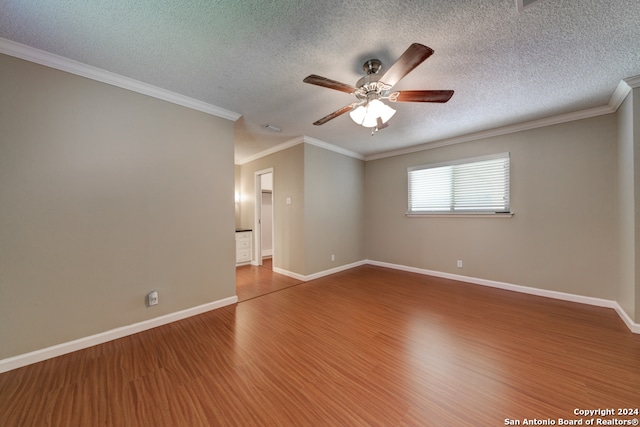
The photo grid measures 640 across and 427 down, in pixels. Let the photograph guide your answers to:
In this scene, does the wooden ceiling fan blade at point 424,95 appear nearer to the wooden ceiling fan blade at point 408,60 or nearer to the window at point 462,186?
the wooden ceiling fan blade at point 408,60

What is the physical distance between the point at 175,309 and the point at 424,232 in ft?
13.8

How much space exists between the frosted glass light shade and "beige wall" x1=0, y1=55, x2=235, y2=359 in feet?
6.29

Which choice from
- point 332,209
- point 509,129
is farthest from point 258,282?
point 509,129

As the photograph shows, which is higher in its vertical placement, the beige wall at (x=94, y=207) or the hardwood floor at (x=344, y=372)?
the beige wall at (x=94, y=207)

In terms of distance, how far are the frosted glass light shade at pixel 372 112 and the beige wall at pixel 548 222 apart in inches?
106

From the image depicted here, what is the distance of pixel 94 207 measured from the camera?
208 cm

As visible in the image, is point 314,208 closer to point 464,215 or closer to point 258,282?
point 258,282

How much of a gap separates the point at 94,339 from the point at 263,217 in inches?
166

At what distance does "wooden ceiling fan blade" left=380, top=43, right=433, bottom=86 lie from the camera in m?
1.36

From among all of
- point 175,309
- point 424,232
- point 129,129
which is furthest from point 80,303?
point 424,232

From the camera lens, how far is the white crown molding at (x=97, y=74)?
1762mm

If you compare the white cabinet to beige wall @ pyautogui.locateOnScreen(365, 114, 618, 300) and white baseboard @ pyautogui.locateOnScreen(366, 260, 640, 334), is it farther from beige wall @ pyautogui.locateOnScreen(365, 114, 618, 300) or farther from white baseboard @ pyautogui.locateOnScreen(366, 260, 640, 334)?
beige wall @ pyautogui.locateOnScreen(365, 114, 618, 300)

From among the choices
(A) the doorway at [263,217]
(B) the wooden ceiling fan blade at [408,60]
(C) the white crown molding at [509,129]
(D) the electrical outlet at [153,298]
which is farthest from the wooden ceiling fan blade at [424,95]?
(A) the doorway at [263,217]

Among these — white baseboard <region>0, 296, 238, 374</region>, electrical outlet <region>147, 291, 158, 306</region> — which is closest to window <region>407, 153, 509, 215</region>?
white baseboard <region>0, 296, 238, 374</region>
